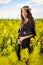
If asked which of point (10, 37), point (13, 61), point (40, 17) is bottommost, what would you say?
point (13, 61)

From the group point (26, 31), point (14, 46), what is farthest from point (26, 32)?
point (14, 46)

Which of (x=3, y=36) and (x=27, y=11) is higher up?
(x=27, y=11)

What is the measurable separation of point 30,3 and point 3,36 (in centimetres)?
44

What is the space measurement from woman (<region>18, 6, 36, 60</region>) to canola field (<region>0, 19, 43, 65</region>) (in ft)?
0.11

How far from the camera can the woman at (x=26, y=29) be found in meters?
2.77

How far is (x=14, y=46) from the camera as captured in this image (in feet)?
9.19

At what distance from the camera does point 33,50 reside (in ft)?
9.05

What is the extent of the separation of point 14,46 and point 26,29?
212 mm

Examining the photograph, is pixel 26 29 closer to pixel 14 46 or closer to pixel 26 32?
pixel 26 32

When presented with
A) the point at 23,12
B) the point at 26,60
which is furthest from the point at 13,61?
the point at 23,12

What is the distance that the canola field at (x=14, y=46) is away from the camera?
2.73 meters

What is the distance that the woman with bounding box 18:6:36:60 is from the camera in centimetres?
277

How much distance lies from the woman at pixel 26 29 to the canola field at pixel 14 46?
0.11ft

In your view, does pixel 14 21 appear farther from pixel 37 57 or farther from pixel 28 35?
pixel 37 57
